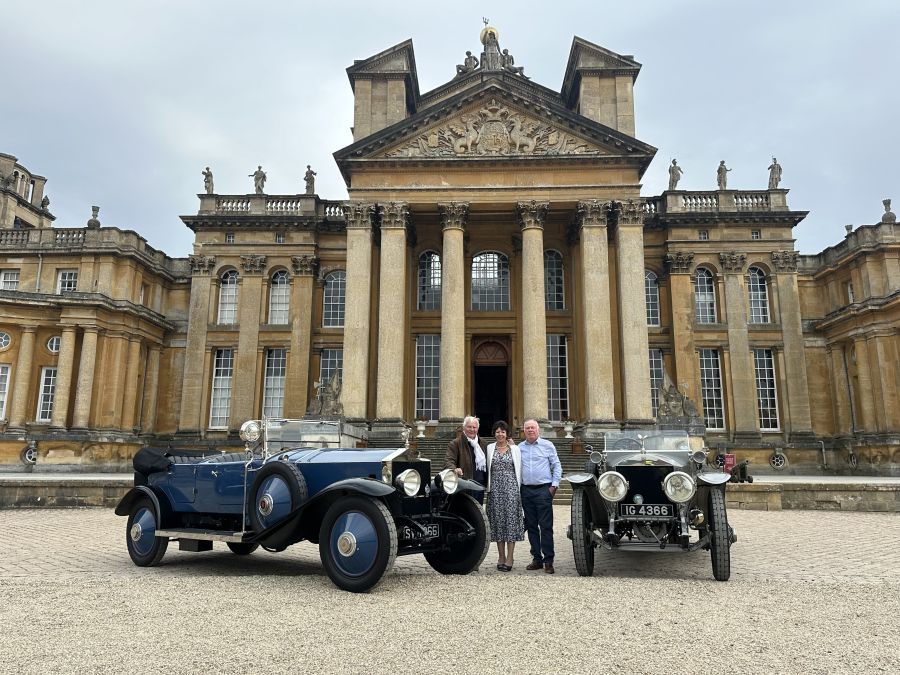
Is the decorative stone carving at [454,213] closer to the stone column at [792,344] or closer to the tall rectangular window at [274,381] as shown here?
the tall rectangular window at [274,381]

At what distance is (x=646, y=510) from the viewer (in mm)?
7102

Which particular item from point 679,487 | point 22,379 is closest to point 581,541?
point 679,487

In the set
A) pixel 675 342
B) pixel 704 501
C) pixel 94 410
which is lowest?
pixel 704 501

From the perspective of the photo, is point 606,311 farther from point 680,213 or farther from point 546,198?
point 680,213

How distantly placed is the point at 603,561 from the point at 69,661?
6.31 metres

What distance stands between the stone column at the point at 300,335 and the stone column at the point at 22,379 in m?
10.9

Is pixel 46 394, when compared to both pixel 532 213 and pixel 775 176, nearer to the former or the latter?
pixel 532 213

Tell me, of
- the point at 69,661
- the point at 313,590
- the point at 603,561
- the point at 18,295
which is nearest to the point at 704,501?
the point at 603,561

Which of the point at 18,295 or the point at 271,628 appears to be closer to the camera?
the point at 271,628

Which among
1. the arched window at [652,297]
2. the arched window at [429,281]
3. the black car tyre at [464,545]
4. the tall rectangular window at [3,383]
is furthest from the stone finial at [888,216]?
the tall rectangular window at [3,383]

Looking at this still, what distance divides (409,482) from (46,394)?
90.7ft

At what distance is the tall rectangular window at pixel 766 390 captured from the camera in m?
27.6

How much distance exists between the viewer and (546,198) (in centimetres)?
2373

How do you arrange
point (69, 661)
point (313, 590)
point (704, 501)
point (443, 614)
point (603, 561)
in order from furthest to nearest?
1. point (603, 561)
2. point (704, 501)
3. point (313, 590)
4. point (443, 614)
5. point (69, 661)
